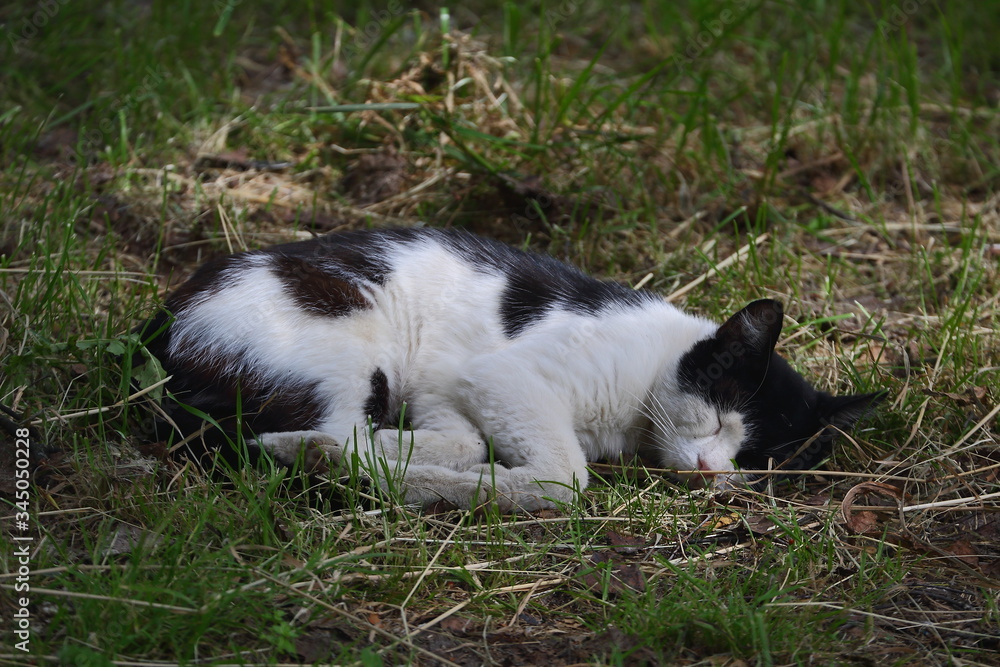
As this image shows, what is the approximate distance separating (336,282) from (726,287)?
1.50 meters

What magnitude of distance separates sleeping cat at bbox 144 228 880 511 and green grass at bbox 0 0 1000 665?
121 millimetres

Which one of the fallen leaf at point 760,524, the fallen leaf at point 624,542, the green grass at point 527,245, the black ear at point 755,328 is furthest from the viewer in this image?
the black ear at point 755,328

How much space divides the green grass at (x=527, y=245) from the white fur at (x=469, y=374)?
0.12 m

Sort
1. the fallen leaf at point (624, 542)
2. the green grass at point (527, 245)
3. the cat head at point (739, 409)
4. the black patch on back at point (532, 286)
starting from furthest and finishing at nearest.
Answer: the black patch on back at point (532, 286), the cat head at point (739, 409), the fallen leaf at point (624, 542), the green grass at point (527, 245)

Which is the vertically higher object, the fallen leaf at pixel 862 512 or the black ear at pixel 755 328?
the black ear at pixel 755 328

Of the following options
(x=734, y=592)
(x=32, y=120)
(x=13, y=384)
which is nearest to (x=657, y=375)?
(x=734, y=592)

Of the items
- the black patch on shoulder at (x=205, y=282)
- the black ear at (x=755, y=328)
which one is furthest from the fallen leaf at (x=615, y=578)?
the black patch on shoulder at (x=205, y=282)

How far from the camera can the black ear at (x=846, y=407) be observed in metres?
2.38

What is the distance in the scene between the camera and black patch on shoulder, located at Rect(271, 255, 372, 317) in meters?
2.32

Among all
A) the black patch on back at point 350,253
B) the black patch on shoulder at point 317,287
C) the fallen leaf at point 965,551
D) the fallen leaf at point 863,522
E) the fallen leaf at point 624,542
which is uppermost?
the black patch on back at point 350,253

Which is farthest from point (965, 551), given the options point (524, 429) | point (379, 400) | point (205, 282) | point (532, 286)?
point (205, 282)

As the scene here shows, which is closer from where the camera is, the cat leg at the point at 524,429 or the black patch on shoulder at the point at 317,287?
the cat leg at the point at 524,429

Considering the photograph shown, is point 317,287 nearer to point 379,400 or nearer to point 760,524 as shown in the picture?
point 379,400

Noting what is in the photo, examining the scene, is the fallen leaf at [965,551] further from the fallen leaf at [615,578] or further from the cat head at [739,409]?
the fallen leaf at [615,578]
